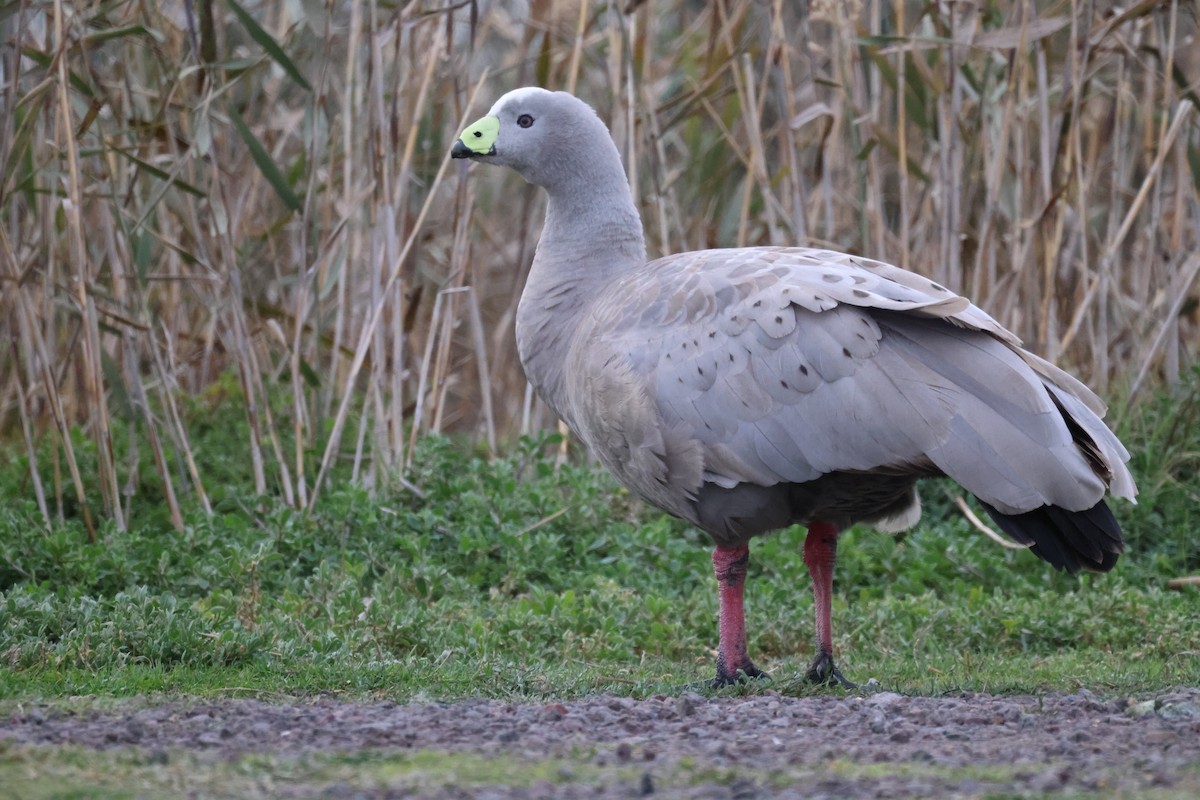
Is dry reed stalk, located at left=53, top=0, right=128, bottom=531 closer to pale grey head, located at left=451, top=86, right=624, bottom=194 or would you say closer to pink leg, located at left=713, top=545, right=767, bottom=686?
pale grey head, located at left=451, top=86, right=624, bottom=194

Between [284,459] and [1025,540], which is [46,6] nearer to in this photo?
[284,459]

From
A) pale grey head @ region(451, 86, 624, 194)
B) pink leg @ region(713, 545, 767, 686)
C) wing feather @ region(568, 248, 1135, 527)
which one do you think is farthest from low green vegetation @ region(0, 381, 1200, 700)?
pale grey head @ region(451, 86, 624, 194)

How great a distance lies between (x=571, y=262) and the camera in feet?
19.0

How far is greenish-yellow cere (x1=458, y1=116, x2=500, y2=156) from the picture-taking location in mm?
5879

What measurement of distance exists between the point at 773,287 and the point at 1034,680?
1732 millimetres

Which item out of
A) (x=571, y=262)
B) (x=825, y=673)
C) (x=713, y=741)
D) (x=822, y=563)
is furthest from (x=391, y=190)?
(x=713, y=741)

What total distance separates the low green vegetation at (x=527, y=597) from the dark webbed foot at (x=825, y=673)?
0.34 feet

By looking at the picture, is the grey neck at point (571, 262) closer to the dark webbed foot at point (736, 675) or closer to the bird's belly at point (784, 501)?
the bird's belly at point (784, 501)

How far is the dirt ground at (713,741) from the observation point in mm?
3283

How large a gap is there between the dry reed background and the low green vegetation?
1.25 feet

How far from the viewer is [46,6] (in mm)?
6516

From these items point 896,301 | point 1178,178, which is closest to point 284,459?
point 896,301

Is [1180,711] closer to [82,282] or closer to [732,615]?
[732,615]

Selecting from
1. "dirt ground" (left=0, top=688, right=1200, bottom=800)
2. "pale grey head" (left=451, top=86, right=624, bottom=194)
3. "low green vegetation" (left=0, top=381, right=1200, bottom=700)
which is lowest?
"low green vegetation" (left=0, top=381, right=1200, bottom=700)
